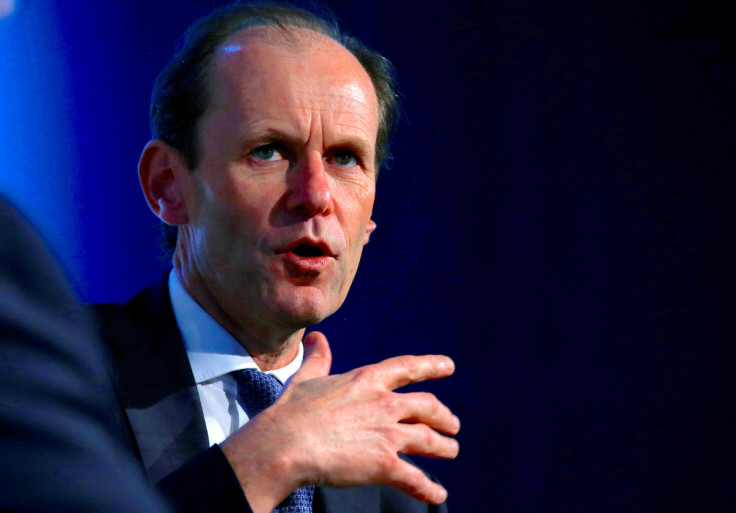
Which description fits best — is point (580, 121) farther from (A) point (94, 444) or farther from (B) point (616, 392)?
(A) point (94, 444)

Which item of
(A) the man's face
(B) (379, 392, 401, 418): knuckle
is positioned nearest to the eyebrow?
(A) the man's face

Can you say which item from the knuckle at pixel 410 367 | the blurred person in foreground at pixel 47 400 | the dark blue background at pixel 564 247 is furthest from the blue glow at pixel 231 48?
the blurred person in foreground at pixel 47 400

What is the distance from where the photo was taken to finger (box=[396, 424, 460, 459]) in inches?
33.4

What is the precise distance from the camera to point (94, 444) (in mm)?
283

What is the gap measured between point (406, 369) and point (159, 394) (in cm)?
38

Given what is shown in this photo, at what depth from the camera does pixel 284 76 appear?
116 cm

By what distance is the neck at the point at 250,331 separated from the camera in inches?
46.3

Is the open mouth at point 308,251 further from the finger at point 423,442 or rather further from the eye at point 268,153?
the finger at point 423,442

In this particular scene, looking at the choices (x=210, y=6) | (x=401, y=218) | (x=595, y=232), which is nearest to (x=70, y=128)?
(x=210, y=6)

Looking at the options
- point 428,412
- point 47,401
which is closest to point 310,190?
point 428,412

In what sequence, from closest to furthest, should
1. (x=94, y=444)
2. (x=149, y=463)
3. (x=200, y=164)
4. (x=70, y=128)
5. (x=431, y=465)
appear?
(x=94, y=444) < (x=149, y=463) < (x=200, y=164) < (x=70, y=128) < (x=431, y=465)

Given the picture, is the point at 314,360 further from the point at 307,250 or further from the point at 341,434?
the point at 307,250

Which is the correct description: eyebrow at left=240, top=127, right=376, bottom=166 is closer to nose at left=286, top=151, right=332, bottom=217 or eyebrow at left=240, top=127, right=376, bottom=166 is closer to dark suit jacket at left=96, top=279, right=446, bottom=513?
nose at left=286, top=151, right=332, bottom=217

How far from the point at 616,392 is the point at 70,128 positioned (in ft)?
3.81
